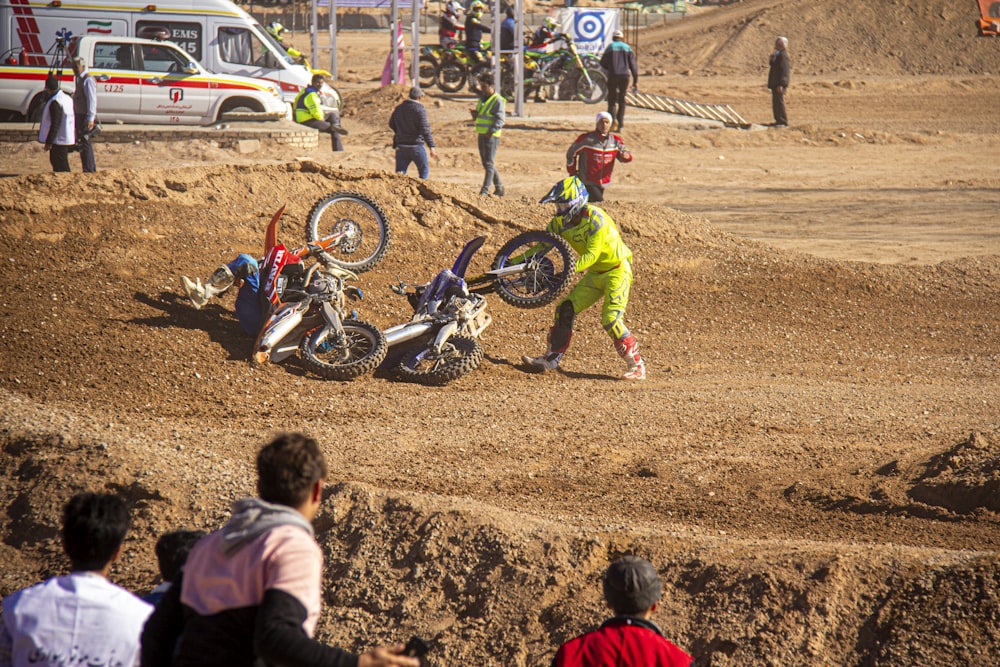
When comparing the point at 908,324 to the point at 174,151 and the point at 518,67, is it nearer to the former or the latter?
the point at 174,151

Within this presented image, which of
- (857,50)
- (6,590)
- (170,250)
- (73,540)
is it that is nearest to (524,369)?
(170,250)

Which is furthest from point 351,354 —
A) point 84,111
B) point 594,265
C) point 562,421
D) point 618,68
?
point 618,68

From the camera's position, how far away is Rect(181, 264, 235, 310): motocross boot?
9.11 metres

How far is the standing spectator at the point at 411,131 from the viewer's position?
46.0 feet

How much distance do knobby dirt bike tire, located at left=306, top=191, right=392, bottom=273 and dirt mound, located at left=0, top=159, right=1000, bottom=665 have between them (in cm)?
38

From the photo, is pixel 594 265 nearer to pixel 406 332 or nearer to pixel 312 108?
pixel 406 332

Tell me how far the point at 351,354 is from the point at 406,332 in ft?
1.80

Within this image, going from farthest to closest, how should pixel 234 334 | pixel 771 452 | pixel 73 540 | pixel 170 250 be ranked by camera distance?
pixel 170 250 < pixel 234 334 < pixel 771 452 < pixel 73 540

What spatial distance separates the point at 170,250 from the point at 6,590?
5.87 meters

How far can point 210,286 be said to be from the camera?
916cm

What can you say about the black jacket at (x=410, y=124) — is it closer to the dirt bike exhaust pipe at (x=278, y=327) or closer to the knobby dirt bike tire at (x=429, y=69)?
the dirt bike exhaust pipe at (x=278, y=327)

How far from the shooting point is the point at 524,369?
9.66 m

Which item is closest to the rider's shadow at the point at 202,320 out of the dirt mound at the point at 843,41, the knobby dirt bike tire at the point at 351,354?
the knobby dirt bike tire at the point at 351,354

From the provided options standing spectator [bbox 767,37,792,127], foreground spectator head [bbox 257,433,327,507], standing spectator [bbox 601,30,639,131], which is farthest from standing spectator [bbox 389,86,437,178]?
foreground spectator head [bbox 257,433,327,507]
